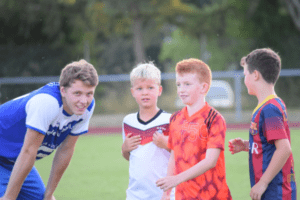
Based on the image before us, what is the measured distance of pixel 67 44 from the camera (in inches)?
1008

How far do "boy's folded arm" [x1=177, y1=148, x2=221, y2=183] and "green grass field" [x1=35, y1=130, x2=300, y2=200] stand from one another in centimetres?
317

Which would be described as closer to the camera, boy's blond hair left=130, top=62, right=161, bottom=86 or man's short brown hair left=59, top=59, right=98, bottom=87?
man's short brown hair left=59, top=59, right=98, bottom=87

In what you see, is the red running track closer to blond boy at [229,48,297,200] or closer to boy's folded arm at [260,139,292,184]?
blond boy at [229,48,297,200]

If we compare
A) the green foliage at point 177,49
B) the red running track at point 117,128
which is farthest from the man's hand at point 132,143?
the green foliage at point 177,49

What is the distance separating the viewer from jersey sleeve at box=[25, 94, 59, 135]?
315cm

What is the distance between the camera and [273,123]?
2875mm

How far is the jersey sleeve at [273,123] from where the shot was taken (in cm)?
284

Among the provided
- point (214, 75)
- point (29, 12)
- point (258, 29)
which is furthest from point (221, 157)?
point (29, 12)

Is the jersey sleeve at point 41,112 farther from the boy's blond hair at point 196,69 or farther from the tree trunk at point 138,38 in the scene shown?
the tree trunk at point 138,38

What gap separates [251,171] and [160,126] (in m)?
0.93

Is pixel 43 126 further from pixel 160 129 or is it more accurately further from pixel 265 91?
pixel 265 91

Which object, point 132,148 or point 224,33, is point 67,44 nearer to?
point 224,33

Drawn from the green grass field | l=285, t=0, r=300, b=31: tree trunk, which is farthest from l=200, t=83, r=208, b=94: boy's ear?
l=285, t=0, r=300, b=31: tree trunk

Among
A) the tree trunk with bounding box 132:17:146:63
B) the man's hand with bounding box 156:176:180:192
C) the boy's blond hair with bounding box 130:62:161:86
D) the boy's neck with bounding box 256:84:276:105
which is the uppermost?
the tree trunk with bounding box 132:17:146:63
